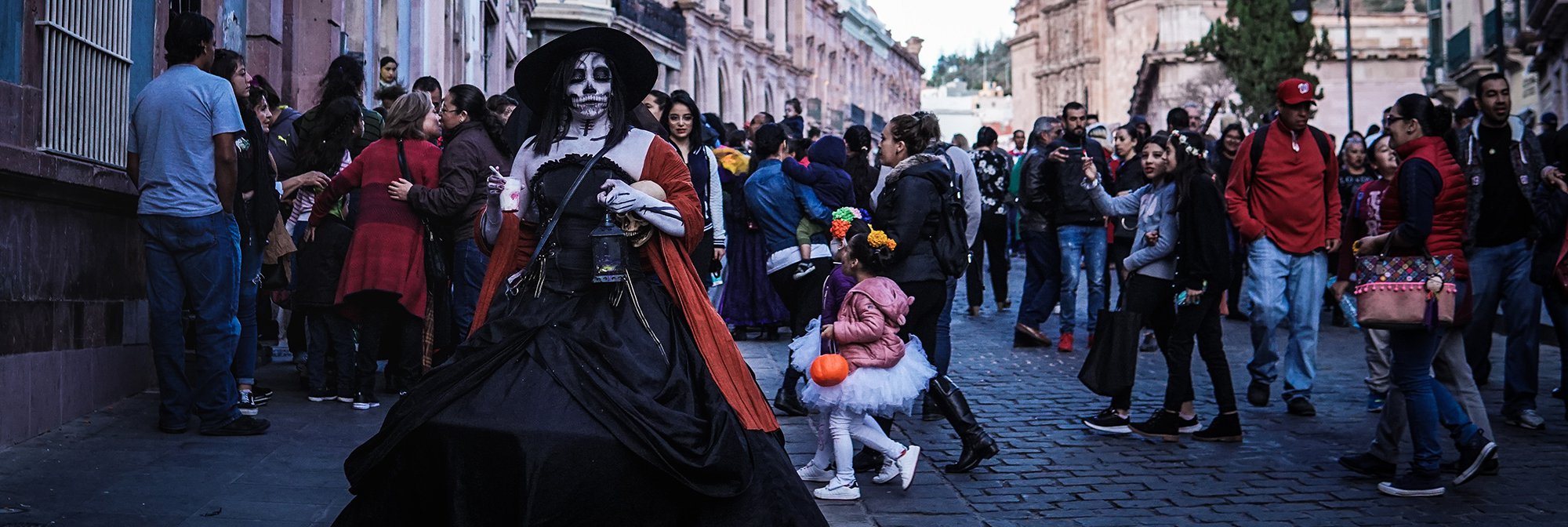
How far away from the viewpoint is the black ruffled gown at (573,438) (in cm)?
446

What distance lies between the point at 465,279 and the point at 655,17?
39.2 meters

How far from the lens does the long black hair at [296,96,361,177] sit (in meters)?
9.16

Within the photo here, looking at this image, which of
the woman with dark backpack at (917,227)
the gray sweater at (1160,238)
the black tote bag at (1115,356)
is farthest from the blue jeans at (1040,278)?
the woman with dark backpack at (917,227)

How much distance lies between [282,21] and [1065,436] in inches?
298

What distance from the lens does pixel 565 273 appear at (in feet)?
16.4

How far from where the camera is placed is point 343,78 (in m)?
9.18

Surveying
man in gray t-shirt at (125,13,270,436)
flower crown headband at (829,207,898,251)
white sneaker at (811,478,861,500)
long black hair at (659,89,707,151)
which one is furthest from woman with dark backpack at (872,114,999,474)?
man in gray t-shirt at (125,13,270,436)

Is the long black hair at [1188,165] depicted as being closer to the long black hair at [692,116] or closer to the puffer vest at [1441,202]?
the puffer vest at [1441,202]

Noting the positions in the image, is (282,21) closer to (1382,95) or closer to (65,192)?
(65,192)

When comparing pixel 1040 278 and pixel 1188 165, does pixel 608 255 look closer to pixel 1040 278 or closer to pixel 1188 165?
pixel 1188 165

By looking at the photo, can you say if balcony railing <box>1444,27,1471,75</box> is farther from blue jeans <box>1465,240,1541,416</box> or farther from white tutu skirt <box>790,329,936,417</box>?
white tutu skirt <box>790,329,936,417</box>

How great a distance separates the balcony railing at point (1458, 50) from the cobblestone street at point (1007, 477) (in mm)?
35083

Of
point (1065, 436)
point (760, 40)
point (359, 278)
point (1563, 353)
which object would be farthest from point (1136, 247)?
point (760, 40)

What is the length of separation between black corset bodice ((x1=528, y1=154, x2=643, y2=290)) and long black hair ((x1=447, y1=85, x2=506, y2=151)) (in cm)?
381
